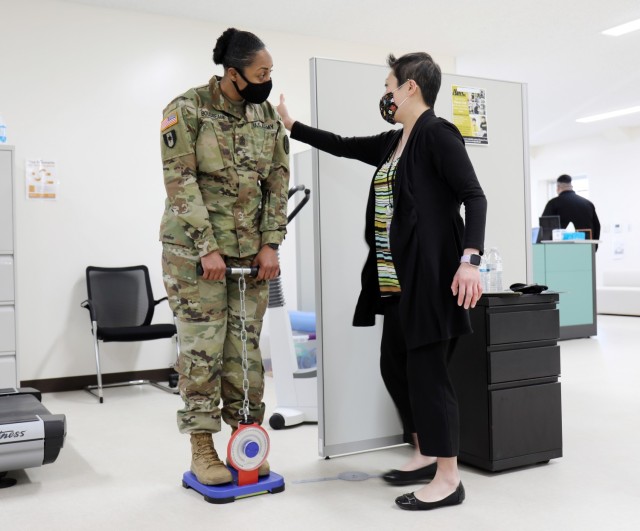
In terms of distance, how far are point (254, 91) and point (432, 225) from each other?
0.77m

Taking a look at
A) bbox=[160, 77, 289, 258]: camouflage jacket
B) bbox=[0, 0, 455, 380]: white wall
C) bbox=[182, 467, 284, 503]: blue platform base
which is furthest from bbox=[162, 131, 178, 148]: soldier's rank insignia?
bbox=[0, 0, 455, 380]: white wall

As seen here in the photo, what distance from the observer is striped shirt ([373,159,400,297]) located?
7.97 feet

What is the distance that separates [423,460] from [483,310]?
60cm

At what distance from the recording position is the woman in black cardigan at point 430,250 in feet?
7.23

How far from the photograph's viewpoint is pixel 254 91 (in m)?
2.40

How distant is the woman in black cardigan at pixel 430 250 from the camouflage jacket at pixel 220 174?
0.43m

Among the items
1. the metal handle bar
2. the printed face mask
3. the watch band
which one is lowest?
the metal handle bar

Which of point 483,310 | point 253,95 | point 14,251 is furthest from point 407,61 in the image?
point 14,251

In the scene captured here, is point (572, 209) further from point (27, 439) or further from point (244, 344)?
point (27, 439)

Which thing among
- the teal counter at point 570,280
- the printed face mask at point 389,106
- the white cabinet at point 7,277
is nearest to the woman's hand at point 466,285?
the printed face mask at point 389,106

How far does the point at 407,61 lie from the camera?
2375 mm

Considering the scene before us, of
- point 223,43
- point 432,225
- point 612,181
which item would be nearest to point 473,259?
point 432,225

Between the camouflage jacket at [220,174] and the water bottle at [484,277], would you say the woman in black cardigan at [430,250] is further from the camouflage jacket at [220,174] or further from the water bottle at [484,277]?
the water bottle at [484,277]

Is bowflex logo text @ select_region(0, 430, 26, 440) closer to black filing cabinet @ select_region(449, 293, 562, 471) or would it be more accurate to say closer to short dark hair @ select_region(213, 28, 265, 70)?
short dark hair @ select_region(213, 28, 265, 70)
